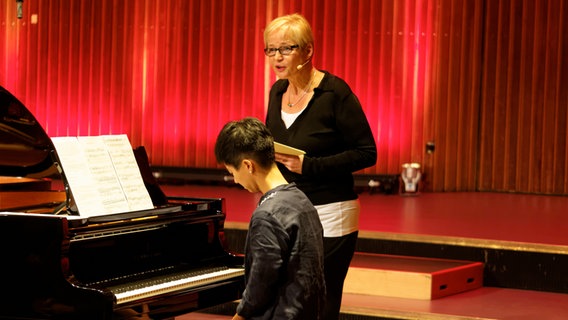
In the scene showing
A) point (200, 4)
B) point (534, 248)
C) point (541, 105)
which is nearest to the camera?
point (534, 248)

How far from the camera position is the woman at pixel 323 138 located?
291 cm

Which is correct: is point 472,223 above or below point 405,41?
below

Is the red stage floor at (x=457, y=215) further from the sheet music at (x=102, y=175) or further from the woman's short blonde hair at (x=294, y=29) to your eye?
the woman's short blonde hair at (x=294, y=29)

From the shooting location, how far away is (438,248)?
5352 millimetres

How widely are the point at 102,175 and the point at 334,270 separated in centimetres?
92

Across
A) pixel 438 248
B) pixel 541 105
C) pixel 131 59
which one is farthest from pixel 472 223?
pixel 131 59

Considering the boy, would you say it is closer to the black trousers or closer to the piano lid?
the black trousers

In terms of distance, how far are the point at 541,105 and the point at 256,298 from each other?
6.38 m

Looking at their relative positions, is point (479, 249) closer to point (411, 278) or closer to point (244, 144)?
point (411, 278)

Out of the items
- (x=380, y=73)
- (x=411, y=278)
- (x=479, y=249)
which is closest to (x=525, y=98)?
(x=380, y=73)

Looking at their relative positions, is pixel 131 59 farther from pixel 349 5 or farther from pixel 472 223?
pixel 472 223

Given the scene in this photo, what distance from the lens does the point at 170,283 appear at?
3.22 metres

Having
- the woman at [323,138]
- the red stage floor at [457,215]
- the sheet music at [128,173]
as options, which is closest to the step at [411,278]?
the red stage floor at [457,215]

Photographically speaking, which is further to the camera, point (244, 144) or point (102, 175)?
point (102, 175)
